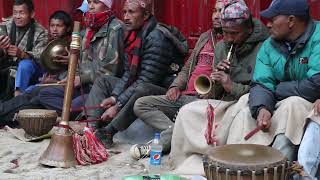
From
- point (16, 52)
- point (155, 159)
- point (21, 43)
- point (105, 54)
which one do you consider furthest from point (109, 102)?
point (21, 43)

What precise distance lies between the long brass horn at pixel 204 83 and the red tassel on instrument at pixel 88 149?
106 centimetres

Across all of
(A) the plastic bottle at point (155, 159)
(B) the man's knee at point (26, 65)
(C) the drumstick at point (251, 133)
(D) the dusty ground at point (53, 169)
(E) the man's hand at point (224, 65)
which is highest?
(E) the man's hand at point (224, 65)

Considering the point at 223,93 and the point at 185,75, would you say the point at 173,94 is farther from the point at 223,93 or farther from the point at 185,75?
the point at 223,93

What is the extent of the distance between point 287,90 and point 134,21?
232 centimetres

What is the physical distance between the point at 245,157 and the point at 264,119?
28.6 inches

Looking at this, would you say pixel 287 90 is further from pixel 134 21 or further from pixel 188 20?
pixel 188 20

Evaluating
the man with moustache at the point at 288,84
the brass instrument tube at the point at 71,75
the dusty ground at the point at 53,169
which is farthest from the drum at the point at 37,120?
the man with moustache at the point at 288,84

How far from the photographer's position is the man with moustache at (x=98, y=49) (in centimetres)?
678

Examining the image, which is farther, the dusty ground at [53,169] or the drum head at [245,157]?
the dusty ground at [53,169]

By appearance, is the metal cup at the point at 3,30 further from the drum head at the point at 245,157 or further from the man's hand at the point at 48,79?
the drum head at the point at 245,157

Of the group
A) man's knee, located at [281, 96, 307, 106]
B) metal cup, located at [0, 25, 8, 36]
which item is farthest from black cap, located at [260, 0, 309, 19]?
metal cup, located at [0, 25, 8, 36]

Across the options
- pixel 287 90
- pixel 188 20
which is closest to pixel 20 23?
pixel 188 20

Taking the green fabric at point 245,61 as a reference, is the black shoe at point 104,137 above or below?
below

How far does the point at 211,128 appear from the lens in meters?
5.23
